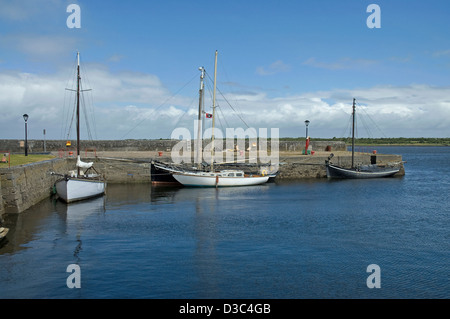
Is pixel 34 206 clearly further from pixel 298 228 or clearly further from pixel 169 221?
pixel 298 228

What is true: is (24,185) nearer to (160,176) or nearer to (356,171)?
(160,176)

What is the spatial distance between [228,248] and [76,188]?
16.0 meters

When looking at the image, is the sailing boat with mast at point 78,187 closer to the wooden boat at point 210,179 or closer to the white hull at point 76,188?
the white hull at point 76,188

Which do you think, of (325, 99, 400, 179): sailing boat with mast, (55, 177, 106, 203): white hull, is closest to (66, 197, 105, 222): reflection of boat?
(55, 177, 106, 203): white hull

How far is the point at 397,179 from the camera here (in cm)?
5050

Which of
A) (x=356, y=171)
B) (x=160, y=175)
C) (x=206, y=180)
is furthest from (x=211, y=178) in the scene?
(x=356, y=171)

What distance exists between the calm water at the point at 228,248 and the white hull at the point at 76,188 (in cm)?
88

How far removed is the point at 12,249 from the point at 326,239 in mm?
13983

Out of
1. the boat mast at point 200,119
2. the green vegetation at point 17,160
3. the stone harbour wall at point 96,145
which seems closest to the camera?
the green vegetation at point 17,160

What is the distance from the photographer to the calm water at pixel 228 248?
1367 cm

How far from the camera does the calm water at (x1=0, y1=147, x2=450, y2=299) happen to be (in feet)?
44.9

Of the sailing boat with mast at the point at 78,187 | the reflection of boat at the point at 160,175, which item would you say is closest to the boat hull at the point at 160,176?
the reflection of boat at the point at 160,175

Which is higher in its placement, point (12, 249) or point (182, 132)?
point (182, 132)

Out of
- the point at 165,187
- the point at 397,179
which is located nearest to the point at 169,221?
the point at 165,187
